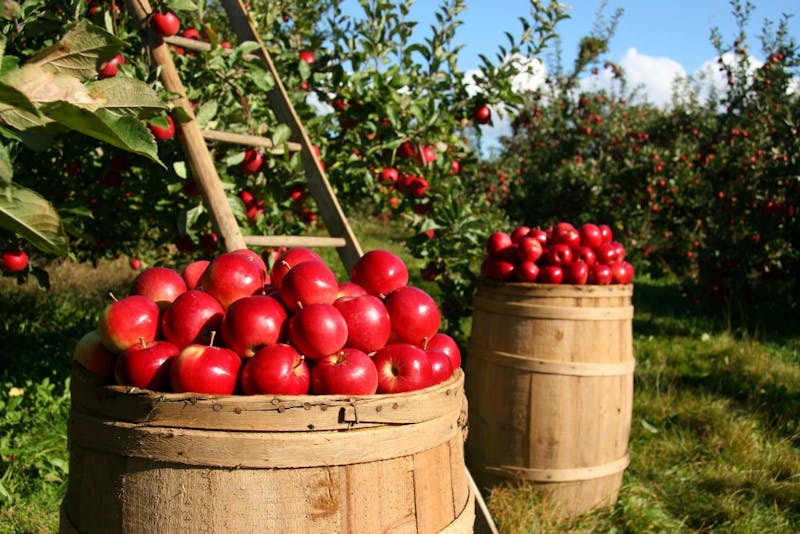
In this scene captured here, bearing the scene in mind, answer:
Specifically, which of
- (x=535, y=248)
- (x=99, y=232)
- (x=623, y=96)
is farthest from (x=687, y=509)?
(x=623, y=96)

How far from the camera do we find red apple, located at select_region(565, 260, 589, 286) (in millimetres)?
2982

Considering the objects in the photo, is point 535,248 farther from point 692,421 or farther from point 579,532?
point 692,421

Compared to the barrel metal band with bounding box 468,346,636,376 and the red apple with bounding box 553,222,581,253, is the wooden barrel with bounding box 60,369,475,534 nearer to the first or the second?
the barrel metal band with bounding box 468,346,636,376

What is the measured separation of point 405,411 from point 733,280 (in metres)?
6.22

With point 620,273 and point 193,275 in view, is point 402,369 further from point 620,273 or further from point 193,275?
point 620,273

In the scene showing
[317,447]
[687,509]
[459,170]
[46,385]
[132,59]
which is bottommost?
[687,509]

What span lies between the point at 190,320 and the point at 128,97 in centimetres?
56

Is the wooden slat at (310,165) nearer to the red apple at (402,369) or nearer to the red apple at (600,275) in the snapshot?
the red apple at (600,275)

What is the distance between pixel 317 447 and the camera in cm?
121

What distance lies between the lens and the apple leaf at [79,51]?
2.86 feet

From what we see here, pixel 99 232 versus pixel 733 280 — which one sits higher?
pixel 99 232

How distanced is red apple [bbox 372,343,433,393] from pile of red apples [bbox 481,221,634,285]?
1657mm

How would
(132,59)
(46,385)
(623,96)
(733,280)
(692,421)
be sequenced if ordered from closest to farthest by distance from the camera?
(132,59) → (46,385) → (692,421) → (733,280) → (623,96)

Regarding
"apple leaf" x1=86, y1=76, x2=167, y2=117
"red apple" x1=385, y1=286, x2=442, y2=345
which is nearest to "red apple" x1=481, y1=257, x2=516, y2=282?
"red apple" x1=385, y1=286, x2=442, y2=345
